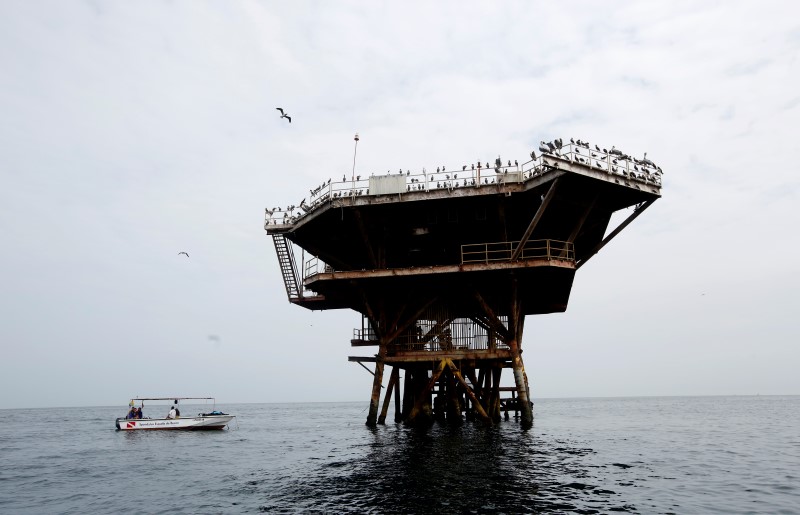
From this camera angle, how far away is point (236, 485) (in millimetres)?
21328

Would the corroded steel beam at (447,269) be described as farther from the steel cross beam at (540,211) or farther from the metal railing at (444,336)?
the metal railing at (444,336)

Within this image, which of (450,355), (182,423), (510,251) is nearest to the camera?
(510,251)

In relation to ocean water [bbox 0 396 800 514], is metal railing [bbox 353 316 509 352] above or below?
above

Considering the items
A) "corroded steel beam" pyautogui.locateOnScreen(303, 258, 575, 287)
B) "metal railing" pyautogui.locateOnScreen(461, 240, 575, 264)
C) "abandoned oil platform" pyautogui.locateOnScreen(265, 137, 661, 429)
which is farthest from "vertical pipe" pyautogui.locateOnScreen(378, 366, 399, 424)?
"metal railing" pyautogui.locateOnScreen(461, 240, 575, 264)

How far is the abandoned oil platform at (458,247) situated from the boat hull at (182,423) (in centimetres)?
1749

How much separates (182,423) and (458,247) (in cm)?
2796

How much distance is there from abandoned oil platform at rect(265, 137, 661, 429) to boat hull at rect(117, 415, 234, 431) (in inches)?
689

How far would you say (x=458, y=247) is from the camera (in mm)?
35688

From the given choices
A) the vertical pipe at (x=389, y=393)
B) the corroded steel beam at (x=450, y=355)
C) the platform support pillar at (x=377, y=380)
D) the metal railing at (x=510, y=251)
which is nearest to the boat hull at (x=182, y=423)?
the vertical pipe at (x=389, y=393)

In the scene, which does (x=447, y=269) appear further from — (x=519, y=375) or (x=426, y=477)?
(x=426, y=477)

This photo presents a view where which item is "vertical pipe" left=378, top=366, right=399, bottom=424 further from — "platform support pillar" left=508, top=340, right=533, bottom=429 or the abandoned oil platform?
"platform support pillar" left=508, top=340, right=533, bottom=429

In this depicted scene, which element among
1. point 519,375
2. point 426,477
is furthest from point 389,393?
point 426,477

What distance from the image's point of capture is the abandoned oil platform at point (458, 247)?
1185 inches

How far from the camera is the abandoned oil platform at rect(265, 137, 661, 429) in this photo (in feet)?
98.8
